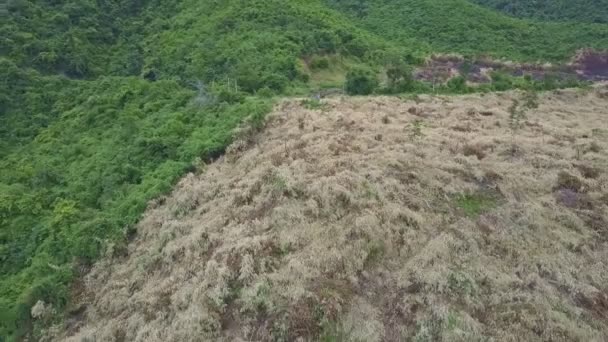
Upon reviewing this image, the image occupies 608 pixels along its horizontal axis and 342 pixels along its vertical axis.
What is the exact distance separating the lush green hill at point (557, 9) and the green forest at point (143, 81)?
3.43ft

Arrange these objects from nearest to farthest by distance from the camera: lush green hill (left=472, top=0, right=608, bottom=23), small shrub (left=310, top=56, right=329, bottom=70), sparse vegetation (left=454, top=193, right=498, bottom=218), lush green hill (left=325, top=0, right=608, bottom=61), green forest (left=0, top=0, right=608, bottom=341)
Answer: sparse vegetation (left=454, top=193, right=498, bottom=218)
green forest (left=0, top=0, right=608, bottom=341)
small shrub (left=310, top=56, right=329, bottom=70)
lush green hill (left=325, top=0, right=608, bottom=61)
lush green hill (left=472, top=0, right=608, bottom=23)

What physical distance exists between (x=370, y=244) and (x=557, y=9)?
206 ft

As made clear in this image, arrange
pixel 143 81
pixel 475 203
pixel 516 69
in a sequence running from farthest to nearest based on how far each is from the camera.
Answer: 1. pixel 516 69
2. pixel 143 81
3. pixel 475 203

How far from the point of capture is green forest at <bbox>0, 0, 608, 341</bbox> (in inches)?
936

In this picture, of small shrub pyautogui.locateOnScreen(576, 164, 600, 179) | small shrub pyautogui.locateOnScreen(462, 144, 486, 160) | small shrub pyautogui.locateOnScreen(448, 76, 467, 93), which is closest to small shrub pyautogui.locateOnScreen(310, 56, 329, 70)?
small shrub pyautogui.locateOnScreen(448, 76, 467, 93)

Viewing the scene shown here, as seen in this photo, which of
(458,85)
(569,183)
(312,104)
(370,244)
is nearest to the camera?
(370,244)

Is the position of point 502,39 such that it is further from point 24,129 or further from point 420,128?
point 24,129

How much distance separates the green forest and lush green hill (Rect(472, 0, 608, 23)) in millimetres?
1044

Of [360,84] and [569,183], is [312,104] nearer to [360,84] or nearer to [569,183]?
[360,84]

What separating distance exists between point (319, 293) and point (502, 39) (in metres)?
50.2

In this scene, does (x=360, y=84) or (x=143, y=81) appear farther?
(x=143, y=81)

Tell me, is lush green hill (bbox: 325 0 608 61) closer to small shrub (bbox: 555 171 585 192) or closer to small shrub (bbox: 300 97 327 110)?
small shrub (bbox: 300 97 327 110)

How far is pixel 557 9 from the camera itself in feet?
225

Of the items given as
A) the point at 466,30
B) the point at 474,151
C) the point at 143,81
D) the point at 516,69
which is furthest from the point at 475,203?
the point at 466,30
